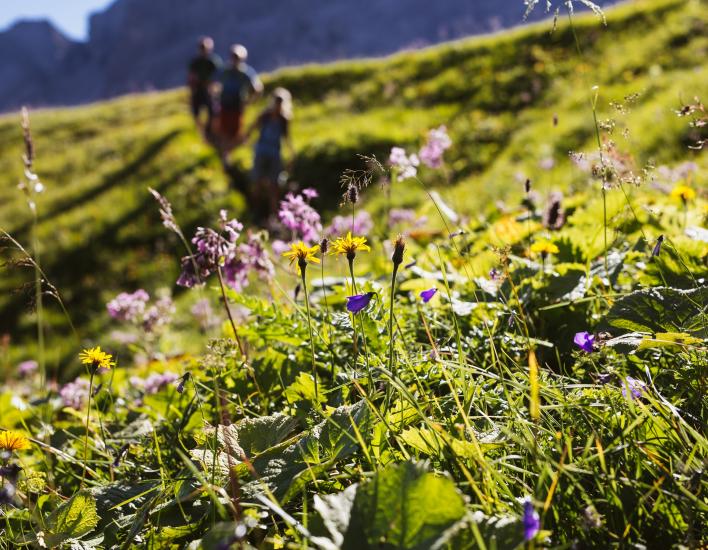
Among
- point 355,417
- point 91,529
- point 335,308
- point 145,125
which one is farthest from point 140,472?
point 145,125

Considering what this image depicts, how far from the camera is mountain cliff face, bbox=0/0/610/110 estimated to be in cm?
12094

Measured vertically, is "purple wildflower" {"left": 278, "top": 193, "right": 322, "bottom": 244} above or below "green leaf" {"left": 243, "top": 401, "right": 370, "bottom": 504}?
above

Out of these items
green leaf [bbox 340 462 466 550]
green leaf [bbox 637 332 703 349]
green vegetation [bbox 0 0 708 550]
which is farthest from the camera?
green leaf [bbox 637 332 703 349]

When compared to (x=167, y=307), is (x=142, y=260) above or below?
below

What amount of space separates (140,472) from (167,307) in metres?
1.34

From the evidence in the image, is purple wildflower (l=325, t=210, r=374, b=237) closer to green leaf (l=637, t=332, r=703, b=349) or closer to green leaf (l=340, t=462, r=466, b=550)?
green leaf (l=637, t=332, r=703, b=349)

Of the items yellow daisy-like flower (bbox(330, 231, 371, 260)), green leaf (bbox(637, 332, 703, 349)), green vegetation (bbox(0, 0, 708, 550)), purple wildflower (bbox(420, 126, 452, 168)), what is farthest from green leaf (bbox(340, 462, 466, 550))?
purple wildflower (bbox(420, 126, 452, 168))

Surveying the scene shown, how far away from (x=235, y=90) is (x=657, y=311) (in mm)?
11107

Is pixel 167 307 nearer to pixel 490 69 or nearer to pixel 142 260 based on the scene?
pixel 142 260

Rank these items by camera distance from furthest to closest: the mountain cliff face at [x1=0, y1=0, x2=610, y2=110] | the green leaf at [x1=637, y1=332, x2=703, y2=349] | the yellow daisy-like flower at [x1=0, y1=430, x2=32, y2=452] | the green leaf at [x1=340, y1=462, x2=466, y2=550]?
the mountain cliff face at [x1=0, y1=0, x2=610, y2=110] → the yellow daisy-like flower at [x1=0, y1=430, x2=32, y2=452] → the green leaf at [x1=637, y1=332, x2=703, y2=349] → the green leaf at [x1=340, y1=462, x2=466, y2=550]

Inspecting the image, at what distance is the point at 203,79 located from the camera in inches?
501

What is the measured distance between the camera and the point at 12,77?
462 feet

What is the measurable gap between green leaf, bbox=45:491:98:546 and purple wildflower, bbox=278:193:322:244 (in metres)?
1.33

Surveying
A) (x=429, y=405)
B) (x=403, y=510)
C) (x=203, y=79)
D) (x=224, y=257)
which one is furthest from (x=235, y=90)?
(x=403, y=510)
